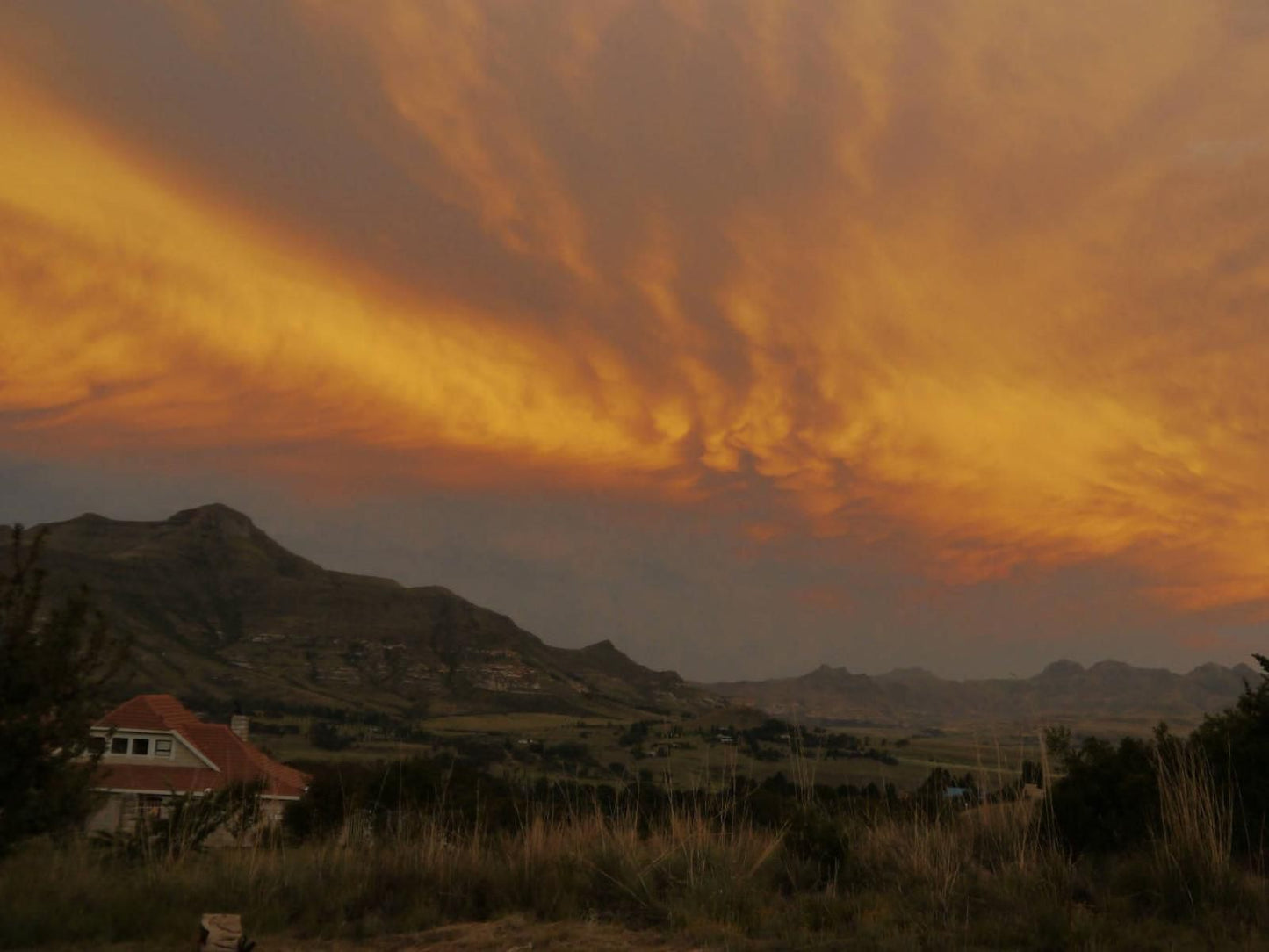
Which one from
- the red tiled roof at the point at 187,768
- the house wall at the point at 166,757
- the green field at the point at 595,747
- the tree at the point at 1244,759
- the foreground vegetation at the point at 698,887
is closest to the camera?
the foreground vegetation at the point at 698,887

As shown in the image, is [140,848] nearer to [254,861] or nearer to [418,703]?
[254,861]

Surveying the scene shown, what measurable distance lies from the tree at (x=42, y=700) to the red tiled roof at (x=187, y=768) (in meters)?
35.3

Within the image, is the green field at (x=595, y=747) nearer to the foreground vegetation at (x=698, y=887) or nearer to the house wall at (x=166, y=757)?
the house wall at (x=166, y=757)

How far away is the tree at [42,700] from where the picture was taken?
377 inches

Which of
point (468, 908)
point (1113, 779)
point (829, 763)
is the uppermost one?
point (1113, 779)

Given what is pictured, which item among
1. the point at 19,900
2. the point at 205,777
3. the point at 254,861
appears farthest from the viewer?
the point at 205,777

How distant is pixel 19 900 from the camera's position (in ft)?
31.2

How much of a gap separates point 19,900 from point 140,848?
3.07 m

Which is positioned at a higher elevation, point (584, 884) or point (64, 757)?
point (64, 757)

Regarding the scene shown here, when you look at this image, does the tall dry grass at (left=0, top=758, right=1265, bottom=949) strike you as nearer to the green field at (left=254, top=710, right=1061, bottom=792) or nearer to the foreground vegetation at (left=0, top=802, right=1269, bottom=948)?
the foreground vegetation at (left=0, top=802, right=1269, bottom=948)

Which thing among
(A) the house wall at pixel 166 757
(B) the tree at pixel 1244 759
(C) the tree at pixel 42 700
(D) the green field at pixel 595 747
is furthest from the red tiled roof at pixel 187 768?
(B) the tree at pixel 1244 759

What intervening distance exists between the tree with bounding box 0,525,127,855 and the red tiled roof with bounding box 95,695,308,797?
35304 mm

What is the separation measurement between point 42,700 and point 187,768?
4306cm

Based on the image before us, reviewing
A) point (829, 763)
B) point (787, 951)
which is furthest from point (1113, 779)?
point (829, 763)
